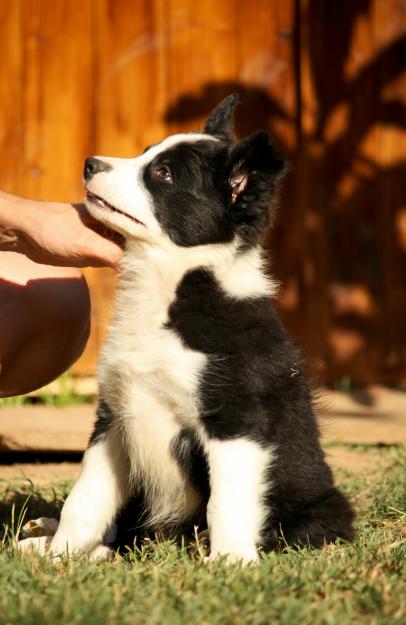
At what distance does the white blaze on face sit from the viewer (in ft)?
11.2

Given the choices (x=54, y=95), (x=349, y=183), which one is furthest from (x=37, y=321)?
(x=349, y=183)

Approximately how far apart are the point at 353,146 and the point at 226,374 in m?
4.07

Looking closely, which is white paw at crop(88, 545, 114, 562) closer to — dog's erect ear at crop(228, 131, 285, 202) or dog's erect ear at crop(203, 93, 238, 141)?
dog's erect ear at crop(228, 131, 285, 202)

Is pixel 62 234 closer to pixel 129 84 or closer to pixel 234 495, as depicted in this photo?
pixel 234 495

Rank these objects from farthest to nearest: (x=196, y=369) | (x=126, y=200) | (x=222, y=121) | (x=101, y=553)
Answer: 1. (x=222, y=121)
2. (x=101, y=553)
3. (x=126, y=200)
4. (x=196, y=369)

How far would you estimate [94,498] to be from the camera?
349 centimetres

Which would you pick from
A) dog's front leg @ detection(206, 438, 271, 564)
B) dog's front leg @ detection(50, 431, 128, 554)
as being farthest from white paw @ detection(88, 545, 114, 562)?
dog's front leg @ detection(206, 438, 271, 564)

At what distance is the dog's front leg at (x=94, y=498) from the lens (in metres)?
3.43

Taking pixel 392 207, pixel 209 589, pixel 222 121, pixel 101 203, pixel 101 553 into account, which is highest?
pixel 222 121

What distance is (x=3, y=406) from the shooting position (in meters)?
6.17

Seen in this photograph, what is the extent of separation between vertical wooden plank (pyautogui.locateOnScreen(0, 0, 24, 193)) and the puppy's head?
343cm

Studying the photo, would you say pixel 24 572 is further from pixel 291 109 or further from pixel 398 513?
pixel 291 109

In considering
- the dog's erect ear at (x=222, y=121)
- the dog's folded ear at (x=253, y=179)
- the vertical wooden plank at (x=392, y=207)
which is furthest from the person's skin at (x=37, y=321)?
the vertical wooden plank at (x=392, y=207)

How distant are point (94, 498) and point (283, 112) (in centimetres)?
415
